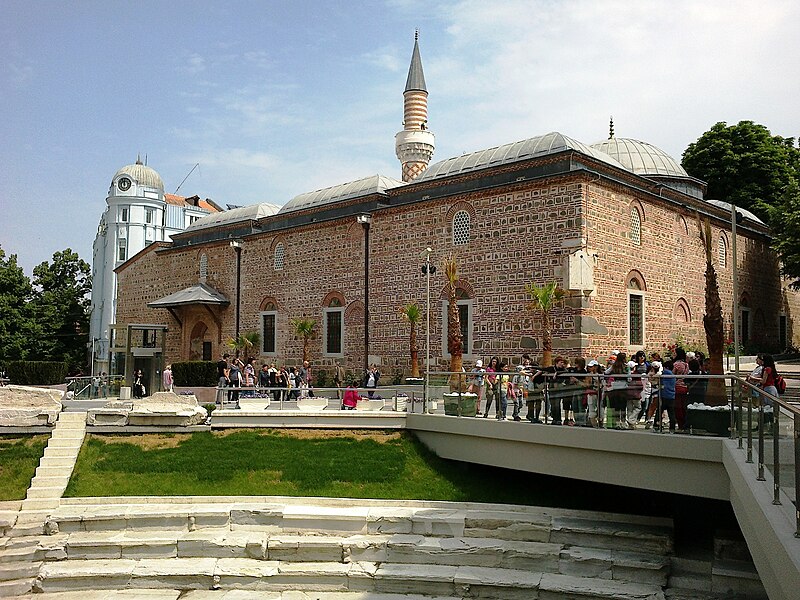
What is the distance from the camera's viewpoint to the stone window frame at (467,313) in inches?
762

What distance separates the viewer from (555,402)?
1155 cm

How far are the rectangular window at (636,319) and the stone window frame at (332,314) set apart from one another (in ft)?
28.9

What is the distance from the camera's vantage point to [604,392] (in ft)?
35.4

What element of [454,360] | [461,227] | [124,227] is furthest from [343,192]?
[124,227]

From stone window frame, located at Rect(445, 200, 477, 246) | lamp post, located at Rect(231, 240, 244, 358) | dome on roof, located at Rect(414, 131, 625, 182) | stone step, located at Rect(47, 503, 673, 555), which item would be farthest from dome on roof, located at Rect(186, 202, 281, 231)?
stone step, located at Rect(47, 503, 673, 555)

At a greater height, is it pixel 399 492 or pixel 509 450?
pixel 509 450

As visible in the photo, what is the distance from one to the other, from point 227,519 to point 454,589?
159 inches

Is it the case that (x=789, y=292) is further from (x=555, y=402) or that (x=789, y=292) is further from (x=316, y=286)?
(x=555, y=402)

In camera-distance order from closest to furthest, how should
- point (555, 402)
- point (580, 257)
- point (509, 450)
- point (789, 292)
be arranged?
point (555, 402), point (509, 450), point (580, 257), point (789, 292)

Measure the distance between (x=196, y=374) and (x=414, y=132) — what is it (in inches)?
579

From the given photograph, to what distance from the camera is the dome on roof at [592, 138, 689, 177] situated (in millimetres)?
24453

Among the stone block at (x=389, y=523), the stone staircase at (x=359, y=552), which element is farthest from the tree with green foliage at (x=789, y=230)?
the stone block at (x=389, y=523)

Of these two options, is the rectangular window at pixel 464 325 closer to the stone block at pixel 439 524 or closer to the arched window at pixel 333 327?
the arched window at pixel 333 327

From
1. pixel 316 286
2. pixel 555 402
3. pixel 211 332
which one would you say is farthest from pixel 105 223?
pixel 555 402
